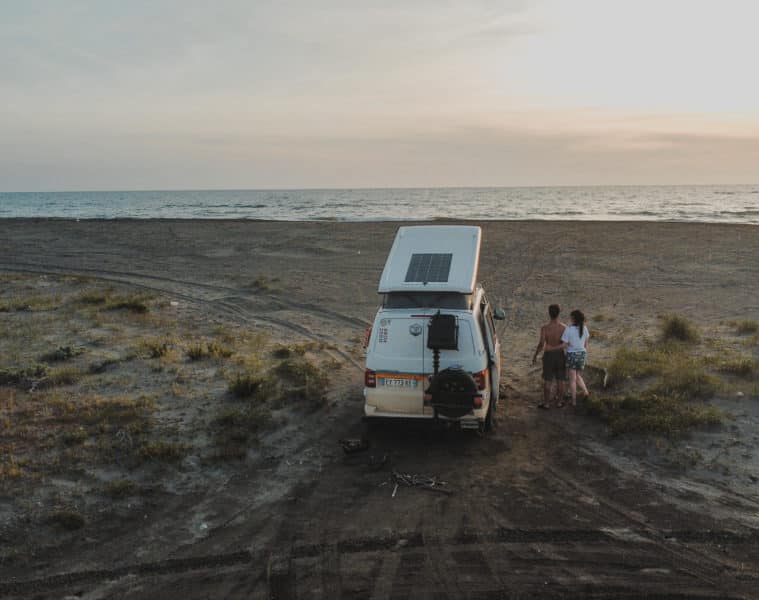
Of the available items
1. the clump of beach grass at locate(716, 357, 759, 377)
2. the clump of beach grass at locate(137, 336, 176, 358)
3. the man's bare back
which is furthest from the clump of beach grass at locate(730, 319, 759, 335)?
the clump of beach grass at locate(137, 336, 176, 358)

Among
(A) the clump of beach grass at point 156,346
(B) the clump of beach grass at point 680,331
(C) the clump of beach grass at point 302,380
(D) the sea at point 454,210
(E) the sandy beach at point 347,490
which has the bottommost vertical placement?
(E) the sandy beach at point 347,490

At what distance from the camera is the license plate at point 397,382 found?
948 centimetres

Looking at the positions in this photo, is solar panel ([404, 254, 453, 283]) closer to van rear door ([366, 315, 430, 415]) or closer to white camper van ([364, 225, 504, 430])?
white camper van ([364, 225, 504, 430])

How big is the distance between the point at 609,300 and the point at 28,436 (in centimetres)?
1863

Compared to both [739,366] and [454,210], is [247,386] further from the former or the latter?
[454,210]

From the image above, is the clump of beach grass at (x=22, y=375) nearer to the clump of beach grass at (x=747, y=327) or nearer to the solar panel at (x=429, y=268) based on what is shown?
the solar panel at (x=429, y=268)

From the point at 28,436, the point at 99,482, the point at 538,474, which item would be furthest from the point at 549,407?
the point at 28,436

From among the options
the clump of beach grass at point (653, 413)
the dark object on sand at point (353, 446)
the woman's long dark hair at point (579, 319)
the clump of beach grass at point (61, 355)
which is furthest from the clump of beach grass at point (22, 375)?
the clump of beach grass at point (653, 413)

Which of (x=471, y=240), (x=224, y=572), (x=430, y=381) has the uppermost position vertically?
(x=471, y=240)

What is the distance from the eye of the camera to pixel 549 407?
466 inches

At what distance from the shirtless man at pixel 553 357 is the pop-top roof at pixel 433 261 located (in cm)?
200

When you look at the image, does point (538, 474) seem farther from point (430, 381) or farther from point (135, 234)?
point (135, 234)

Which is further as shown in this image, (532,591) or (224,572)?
(224,572)

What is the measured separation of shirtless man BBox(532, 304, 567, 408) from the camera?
11.5 m
